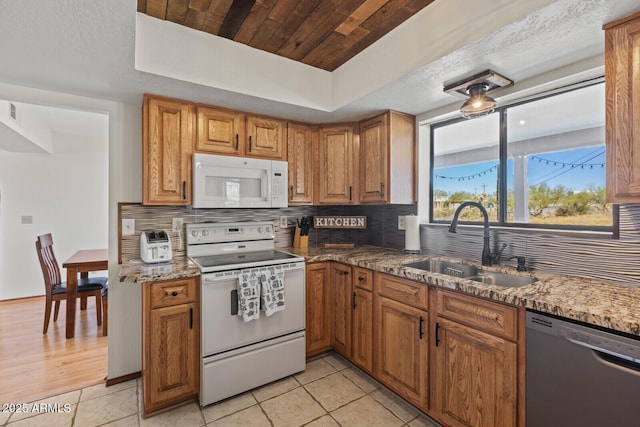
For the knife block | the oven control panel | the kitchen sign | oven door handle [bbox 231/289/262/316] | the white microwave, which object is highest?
the white microwave

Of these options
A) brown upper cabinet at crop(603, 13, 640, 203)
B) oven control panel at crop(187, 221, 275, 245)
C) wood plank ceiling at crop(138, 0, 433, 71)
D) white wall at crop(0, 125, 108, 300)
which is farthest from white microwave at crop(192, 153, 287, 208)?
white wall at crop(0, 125, 108, 300)

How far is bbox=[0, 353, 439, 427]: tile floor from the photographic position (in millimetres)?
1742

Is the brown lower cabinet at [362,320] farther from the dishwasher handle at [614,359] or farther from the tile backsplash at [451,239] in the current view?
the dishwasher handle at [614,359]

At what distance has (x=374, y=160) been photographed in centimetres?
253

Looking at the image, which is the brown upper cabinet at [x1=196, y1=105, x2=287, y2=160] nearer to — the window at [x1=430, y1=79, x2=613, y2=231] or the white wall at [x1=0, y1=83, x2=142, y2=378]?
the white wall at [x1=0, y1=83, x2=142, y2=378]

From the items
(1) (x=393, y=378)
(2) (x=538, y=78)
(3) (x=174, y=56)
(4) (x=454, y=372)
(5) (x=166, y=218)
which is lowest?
(1) (x=393, y=378)

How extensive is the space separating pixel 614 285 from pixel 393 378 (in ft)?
4.32

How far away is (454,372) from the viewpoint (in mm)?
1561

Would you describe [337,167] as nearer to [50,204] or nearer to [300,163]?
[300,163]

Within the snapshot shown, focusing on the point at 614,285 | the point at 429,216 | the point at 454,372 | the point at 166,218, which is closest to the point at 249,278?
the point at 166,218

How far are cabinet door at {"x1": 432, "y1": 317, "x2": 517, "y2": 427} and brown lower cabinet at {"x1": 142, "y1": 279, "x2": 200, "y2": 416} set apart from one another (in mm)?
1498

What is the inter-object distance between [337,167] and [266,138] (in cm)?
69

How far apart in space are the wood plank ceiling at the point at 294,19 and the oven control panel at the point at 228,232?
4.60 feet

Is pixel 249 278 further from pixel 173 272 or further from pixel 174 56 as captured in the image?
pixel 174 56
